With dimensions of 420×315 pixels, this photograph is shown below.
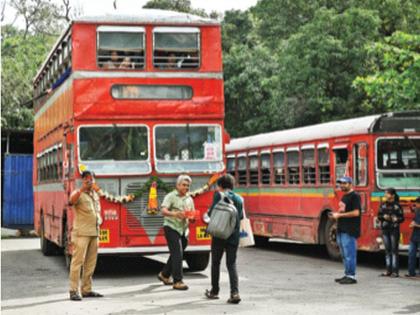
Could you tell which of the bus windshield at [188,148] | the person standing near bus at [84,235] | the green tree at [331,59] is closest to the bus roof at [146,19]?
the bus windshield at [188,148]

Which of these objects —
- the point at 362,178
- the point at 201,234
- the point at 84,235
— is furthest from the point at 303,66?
the point at 84,235

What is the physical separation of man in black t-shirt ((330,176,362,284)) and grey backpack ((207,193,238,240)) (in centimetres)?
288

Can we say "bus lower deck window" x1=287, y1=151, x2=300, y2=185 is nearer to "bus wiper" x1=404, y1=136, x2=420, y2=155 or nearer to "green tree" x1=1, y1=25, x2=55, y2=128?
"bus wiper" x1=404, y1=136, x2=420, y2=155

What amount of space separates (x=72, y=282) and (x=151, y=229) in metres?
3.19

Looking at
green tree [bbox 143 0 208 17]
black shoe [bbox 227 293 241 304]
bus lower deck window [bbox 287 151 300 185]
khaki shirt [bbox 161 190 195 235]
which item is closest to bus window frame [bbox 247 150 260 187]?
bus lower deck window [bbox 287 151 300 185]

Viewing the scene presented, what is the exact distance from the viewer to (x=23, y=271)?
18.8 m

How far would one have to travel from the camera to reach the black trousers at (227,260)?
12.8 m

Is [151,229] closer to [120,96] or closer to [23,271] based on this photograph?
[120,96]

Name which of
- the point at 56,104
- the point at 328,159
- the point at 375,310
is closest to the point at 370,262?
the point at 328,159

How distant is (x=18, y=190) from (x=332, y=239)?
50.6ft

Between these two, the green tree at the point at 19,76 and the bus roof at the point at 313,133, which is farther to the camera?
the green tree at the point at 19,76

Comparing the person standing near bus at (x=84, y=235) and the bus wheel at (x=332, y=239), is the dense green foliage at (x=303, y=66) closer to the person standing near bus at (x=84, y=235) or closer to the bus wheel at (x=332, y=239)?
the bus wheel at (x=332, y=239)

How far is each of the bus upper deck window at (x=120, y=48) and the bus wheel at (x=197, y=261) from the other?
3511mm

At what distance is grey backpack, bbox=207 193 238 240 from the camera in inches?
507
